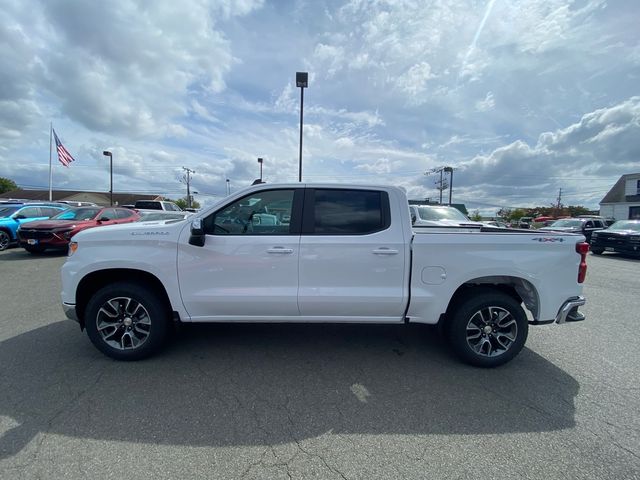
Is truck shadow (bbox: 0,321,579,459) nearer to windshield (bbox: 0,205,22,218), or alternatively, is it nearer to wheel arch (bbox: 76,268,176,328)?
wheel arch (bbox: 76,268,176,328)

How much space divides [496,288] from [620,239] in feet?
46.6

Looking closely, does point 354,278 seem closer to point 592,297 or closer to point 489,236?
point 489,236

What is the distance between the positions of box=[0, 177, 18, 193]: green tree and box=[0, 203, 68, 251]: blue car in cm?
8994

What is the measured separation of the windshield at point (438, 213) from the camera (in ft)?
33.4

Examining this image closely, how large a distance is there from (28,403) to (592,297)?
8824 mm

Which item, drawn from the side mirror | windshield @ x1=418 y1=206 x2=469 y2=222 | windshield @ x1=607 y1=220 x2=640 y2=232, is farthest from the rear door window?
windshield @ x1=607 y1=220 x2=640 y2=232

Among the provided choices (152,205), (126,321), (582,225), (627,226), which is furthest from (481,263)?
(152,205)

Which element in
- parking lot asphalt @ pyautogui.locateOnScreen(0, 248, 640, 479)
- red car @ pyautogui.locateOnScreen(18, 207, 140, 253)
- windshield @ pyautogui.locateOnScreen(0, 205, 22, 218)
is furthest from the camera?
windshield @ pyautogui.locateOnScreen(0, 205, 22, 218)

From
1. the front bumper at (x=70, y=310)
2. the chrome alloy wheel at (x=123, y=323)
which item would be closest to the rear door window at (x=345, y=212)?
the chrome alloy wheel at (x=123, y=323)

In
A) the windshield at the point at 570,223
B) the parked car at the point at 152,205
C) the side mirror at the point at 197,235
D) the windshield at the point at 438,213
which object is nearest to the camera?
the side mirror at the point at 197,235

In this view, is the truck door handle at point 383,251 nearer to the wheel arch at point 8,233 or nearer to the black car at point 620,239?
the wheel arch at point 8,233

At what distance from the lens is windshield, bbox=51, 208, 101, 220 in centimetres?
1135

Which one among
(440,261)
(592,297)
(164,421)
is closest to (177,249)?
(164,421)

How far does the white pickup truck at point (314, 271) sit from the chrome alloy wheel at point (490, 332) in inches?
0.4
